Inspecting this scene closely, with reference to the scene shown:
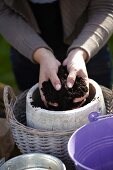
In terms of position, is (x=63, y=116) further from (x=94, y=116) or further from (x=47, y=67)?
(x=47, y=67)

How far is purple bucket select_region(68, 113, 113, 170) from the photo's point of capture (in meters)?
1.10

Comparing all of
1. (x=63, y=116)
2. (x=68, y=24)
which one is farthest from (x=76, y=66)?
(x=68, y=24)

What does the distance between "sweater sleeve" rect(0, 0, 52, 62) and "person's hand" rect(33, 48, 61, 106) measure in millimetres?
29

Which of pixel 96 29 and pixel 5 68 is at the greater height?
pixel 96 29

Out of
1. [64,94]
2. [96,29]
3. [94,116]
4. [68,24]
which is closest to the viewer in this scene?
[94,116]

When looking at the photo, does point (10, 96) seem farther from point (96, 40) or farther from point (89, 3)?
point (89, 3)

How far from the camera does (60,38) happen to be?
5.47 ft

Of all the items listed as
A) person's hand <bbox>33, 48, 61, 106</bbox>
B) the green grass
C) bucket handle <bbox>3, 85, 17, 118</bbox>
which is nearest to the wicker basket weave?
bucket handle <bbox>3, 85, 17, 118</bbox>

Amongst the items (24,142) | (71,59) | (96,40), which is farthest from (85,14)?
(24,142)

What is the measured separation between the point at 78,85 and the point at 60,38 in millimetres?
470

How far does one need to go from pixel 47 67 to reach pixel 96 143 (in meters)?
0.29

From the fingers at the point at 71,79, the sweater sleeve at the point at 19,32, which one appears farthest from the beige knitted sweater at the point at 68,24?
the fingers at the point at 71,79

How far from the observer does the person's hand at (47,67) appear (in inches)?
48.9

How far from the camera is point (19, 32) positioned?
1438 mm
